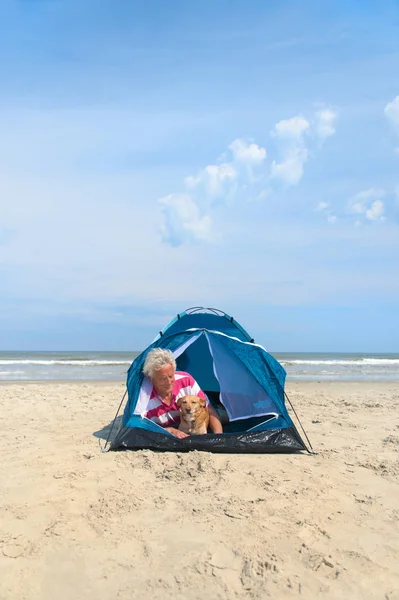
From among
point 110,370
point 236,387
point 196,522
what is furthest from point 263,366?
point 110,370

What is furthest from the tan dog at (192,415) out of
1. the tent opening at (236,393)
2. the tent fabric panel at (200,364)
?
the tent fabric panel at (200,364)

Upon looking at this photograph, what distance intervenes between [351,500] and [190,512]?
147cm

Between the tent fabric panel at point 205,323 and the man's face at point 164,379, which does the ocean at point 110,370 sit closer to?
the tent fabric panel at point 205,323

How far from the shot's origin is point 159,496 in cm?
437

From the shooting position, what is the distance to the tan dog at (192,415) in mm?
5977

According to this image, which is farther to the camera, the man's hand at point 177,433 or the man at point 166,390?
the man at point 166,390

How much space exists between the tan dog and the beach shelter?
0.81 feet

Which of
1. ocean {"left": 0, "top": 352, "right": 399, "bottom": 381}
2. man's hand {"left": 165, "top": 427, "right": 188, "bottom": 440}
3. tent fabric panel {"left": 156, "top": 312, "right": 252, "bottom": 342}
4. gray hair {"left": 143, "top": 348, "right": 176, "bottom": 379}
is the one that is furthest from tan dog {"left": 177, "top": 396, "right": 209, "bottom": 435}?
ocean {"left": 0, "top": 352, "right": 399, "bottom": 381}

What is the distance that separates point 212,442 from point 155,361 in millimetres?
1200

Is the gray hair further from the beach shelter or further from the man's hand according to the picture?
the man's hand

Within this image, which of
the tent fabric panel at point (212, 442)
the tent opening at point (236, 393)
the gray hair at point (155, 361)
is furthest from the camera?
the tent opening at point (236, 393)

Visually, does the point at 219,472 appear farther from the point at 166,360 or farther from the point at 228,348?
the point at 228,348

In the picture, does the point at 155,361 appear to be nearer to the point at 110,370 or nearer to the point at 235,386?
the point at 235,386

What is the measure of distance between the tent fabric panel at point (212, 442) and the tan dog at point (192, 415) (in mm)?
236
